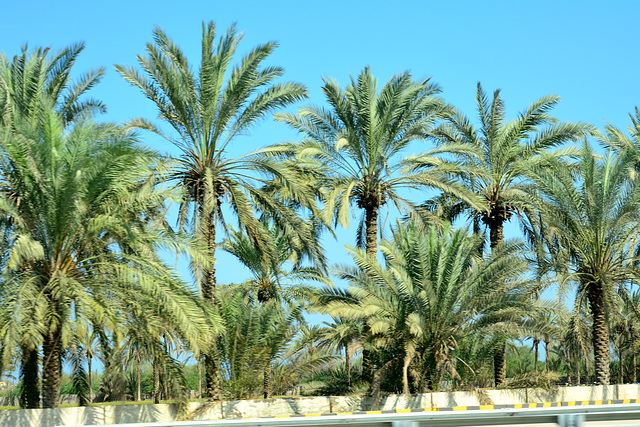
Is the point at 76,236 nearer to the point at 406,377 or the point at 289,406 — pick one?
the point at 289,406

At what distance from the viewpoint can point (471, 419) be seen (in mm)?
5613

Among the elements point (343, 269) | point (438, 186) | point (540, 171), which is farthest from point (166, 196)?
point (540, 171)

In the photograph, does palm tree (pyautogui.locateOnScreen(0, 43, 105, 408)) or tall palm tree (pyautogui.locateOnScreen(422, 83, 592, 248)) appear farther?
tall palm tree (pyautogui.locateOnScreen(422, 83, 592, 248))

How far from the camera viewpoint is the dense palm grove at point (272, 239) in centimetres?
1526

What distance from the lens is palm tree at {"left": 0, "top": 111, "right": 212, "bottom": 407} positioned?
14742 millimetres

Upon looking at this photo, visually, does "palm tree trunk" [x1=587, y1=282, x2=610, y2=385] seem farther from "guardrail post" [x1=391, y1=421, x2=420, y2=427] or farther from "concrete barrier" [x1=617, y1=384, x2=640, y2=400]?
"guardrail post" [x1=391, y1=421, x2=420, y2=427]

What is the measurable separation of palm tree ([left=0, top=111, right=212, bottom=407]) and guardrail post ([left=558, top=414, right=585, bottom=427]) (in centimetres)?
1049

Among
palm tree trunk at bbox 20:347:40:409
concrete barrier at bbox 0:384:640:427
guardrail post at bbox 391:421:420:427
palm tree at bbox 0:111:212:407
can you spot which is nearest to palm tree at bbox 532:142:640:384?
concrete barrier at bbox 0:384:640:427

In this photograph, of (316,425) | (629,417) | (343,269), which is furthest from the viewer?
(343,269)

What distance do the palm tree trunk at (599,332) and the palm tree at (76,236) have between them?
1290 centimetres

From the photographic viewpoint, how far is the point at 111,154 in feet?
49.8

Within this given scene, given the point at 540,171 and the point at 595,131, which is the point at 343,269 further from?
the point at 595,131

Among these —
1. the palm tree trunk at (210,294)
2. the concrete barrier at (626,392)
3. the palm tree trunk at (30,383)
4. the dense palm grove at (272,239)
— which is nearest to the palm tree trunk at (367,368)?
the dense palm grove at (272,239)

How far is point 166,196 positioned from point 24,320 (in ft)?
14.9
